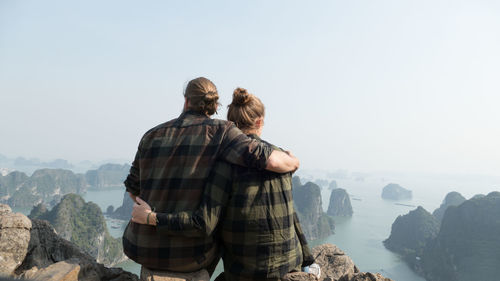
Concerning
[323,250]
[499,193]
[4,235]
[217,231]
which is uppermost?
[217,231]

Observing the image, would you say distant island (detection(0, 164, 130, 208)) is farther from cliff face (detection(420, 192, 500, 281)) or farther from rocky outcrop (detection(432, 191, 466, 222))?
rocky outcrop (detection(432, 191, 466, 222))

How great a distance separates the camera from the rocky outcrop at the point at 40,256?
4.93 feet

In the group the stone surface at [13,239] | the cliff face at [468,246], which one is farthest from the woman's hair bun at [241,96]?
the cliff face at [468,246]

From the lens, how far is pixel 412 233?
46250 millimetres

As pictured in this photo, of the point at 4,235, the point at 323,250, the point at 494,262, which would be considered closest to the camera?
the point at 4,235

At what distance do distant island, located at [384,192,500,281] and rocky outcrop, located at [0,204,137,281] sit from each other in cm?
4213

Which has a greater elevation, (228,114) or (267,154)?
(228,114)

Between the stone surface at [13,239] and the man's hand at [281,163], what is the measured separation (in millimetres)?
1622

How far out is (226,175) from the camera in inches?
43.1

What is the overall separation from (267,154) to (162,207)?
44 cm

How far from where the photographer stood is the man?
3.53ft

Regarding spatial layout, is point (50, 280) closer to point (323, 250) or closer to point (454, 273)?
point (323, 250)

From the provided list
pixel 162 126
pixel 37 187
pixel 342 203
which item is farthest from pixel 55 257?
pixel 37 187

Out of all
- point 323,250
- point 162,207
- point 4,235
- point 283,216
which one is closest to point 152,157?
point 162,207
